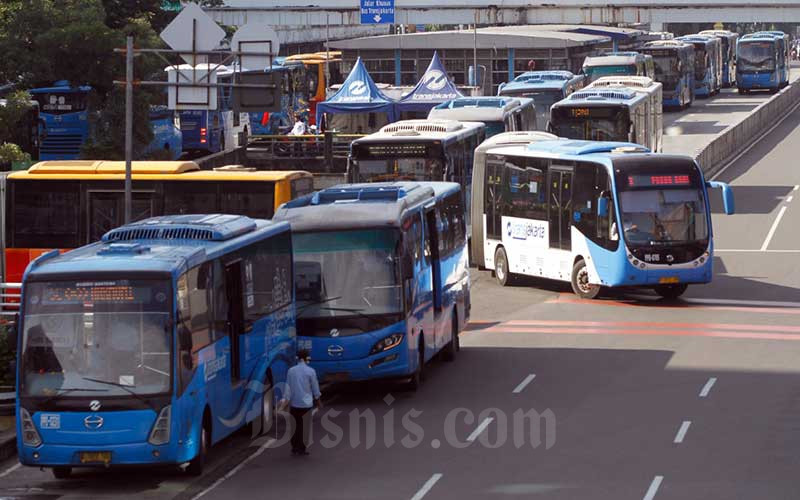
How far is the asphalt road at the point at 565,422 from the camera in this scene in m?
17.5

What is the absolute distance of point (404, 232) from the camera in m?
22.7

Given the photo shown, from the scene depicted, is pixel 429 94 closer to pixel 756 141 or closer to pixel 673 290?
pixel 756 141

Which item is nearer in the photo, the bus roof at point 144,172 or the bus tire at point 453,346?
the bus tire at point 453,346

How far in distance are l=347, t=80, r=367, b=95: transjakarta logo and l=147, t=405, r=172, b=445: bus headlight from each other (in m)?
41.3

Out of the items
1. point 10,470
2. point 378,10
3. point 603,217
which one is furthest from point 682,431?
point 378,10

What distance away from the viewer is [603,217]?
3222 cm

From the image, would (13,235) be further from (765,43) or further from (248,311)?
(765,43)

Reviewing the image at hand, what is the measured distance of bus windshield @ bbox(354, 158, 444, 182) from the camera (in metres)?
36.7

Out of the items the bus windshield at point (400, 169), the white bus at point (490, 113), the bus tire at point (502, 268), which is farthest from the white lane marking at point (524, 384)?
the white bus at point (490, 113)

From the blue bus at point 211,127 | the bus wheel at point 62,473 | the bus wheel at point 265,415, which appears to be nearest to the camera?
the bus wheel at point 62,473

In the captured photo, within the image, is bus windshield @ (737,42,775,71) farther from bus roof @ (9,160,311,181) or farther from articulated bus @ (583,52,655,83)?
bus roof @ (9,160,311,181)

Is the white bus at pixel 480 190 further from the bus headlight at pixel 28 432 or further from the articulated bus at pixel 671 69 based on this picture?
the articulated bus at pixel 671 69

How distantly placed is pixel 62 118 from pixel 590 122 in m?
18.2

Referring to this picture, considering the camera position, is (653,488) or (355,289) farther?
(355,289)
